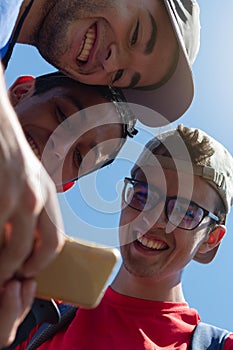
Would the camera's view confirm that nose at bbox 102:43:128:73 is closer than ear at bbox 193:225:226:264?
Yes

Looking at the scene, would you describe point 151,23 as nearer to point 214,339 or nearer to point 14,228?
point 214,339

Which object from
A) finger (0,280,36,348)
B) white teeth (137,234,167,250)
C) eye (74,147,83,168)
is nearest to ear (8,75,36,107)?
eye (74,147,83,168)

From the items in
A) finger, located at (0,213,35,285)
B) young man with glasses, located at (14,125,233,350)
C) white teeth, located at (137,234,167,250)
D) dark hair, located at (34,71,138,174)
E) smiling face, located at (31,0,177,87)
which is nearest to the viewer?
finger, located at (0,213,35,285)

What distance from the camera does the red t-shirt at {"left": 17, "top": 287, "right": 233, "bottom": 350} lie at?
2.69 metres

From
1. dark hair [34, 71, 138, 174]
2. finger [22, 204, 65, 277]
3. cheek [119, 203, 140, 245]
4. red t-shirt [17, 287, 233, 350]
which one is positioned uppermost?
finger [22, 204, 65, 277]

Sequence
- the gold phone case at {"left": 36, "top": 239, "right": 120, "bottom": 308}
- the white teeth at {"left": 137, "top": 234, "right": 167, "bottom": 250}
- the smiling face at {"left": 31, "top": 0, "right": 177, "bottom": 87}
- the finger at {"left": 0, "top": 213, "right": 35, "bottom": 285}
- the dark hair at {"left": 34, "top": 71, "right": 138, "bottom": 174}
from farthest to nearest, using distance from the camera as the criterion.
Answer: the dark hair at {"left": 34, "top": 71, "right": 138, "bottom": 174} → the white teeth at {"left": 137, "top": 234, "right": 167, "bottom": 250} → the smiling face at {"left": 31, "top": 0, "right": 177, "bottom": 87} → the gold phone case at {"left": 36, "top": 239, "right": 120, "bottom": 308} → the finger at {"left": 0, "top": 213, "right": 35, "bottom": 285}

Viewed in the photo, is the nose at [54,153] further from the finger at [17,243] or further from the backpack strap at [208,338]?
the finger at [17,243]

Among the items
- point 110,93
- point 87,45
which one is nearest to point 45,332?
point 110,93

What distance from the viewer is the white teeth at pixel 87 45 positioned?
9.90ft

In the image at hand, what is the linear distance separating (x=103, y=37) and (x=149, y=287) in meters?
1.48

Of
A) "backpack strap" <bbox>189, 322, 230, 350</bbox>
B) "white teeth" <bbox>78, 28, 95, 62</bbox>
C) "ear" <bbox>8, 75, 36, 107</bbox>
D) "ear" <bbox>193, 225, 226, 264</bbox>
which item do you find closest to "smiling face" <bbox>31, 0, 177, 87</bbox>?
"white teeth" <bbox>78, 28, 95, 62</bbox>

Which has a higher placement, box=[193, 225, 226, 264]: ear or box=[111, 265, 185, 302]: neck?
box=[193, 225, 226, 264]: ear

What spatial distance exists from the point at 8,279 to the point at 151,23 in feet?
7.82

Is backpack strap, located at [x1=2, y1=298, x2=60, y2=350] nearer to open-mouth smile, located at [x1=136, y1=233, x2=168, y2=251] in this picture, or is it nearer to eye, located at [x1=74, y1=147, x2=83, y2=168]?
open-mouth smile, located at [x1=136, y1=233, x2=168, y2=251]
